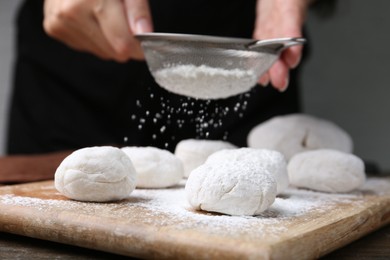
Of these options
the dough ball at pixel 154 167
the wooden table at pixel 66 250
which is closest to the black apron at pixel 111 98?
the dough ball at pixel 154 167

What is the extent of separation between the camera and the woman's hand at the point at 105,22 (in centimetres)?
155

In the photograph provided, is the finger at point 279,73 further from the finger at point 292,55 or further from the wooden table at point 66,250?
the wooden table at point 66,250

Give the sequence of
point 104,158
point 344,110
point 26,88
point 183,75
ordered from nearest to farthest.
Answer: point 104,158, point 183,75, point 26,88, point 344,110

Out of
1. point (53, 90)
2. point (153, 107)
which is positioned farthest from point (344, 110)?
point (53, 90)

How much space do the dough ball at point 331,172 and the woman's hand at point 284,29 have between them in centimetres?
27

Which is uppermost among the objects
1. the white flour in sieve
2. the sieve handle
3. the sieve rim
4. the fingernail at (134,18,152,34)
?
the fingernail at (134,18,152,34)

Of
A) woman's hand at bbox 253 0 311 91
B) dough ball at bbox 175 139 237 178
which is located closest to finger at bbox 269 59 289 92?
woman's hand at bbox 253 0 311 91

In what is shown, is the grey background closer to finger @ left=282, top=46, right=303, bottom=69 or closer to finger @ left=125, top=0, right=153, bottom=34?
finger @ left=282, top=46, right=303, bottom=69

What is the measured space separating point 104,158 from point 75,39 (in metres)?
0.76

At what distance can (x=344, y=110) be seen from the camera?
2.75 metres

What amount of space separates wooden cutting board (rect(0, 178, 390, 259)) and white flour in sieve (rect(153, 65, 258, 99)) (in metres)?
0.32

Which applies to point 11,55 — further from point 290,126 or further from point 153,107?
point 290,126

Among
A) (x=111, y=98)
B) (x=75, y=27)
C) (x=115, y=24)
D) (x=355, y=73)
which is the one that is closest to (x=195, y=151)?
(x=115, y=24)

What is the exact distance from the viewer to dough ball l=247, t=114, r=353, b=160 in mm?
1619
